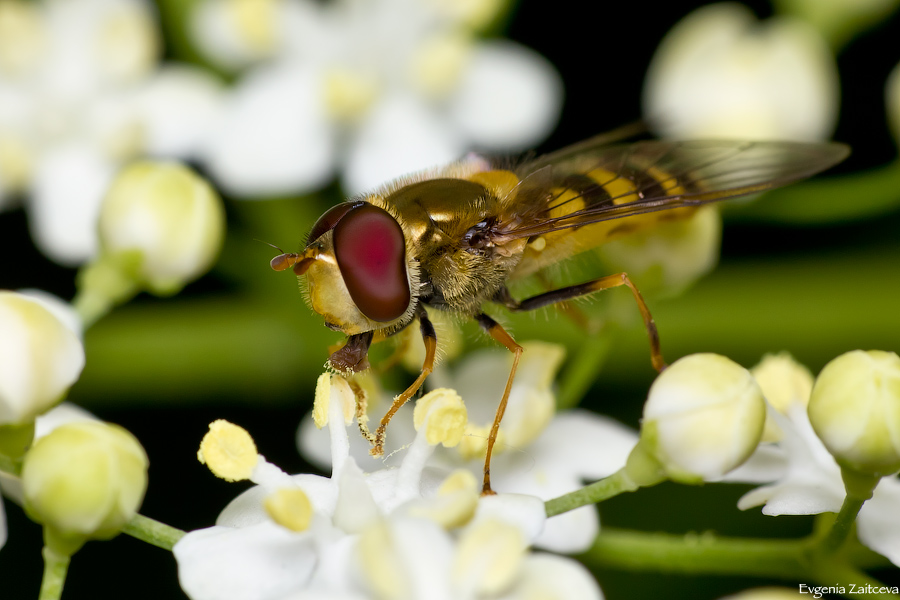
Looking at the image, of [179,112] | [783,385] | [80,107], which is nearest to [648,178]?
[783,385]

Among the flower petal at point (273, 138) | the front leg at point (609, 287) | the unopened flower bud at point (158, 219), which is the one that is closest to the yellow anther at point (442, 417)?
the front leg at point (609, 287)

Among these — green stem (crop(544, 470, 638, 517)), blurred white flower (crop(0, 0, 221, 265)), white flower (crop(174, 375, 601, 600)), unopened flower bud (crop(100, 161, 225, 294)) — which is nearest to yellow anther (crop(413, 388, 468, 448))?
white flower (crop(174, 375, 601, 600))

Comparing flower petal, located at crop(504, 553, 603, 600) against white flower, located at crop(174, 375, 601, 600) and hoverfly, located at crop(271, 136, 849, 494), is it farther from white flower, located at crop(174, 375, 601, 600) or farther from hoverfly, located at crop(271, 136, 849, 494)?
hoverfly, located at crop(271, 136, 849, 494)

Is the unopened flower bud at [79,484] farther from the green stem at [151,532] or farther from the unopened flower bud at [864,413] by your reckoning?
the unopened flower bud at [864,413]

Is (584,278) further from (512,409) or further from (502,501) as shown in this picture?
(502,501)

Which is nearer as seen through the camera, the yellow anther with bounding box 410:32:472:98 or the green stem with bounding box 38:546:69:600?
the green stem with bounding box 38:546:69:600

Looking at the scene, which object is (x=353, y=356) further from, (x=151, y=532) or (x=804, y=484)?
(x=804, y=484)
